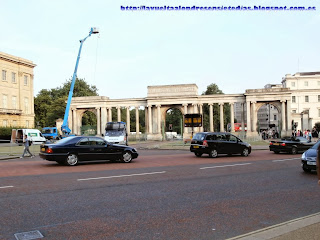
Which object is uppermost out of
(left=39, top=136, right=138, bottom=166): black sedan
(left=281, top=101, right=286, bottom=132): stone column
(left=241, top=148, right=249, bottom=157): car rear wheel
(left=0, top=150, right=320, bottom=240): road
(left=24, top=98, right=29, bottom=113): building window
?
(left=24, top=98, right=29, bottom=113): building window

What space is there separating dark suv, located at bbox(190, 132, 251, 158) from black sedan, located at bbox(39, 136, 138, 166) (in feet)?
17.3

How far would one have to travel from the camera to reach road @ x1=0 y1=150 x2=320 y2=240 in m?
6.09

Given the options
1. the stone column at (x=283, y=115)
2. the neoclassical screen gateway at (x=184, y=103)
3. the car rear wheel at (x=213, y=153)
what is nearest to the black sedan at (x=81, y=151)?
the car rear wheel at (x=213, y=153)

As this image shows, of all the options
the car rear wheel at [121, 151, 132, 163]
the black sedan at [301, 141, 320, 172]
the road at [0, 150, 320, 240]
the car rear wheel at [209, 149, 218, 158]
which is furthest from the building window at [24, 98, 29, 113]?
the black sedan at [301, 141, 320, 172]

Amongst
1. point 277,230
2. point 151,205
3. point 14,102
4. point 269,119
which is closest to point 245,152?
point 151,205

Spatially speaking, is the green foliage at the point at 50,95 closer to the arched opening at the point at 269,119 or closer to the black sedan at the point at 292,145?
the arched opening at the point at 269,119

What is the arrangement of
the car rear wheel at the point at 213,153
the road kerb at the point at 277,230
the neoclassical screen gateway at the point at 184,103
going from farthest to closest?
the neoclassical screen gateway at the point at 184,103 < the car rear wheel at the point at 213,153 < the road kerb at the point at 277,230

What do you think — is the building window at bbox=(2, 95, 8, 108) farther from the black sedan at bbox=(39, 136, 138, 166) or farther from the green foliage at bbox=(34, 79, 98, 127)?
the black sedan at bbox=(39, 136, 138, 166)

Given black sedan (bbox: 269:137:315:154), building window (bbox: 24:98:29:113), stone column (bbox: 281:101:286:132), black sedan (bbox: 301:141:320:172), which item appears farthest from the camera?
building window (bbox: 24:98:29:113)

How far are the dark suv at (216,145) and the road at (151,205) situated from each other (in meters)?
9.42

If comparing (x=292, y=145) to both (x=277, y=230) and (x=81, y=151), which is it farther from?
(x=277, y=230)

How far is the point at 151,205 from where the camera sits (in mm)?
7938

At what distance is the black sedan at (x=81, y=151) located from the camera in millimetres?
16812

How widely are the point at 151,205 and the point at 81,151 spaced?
33.5 feet
